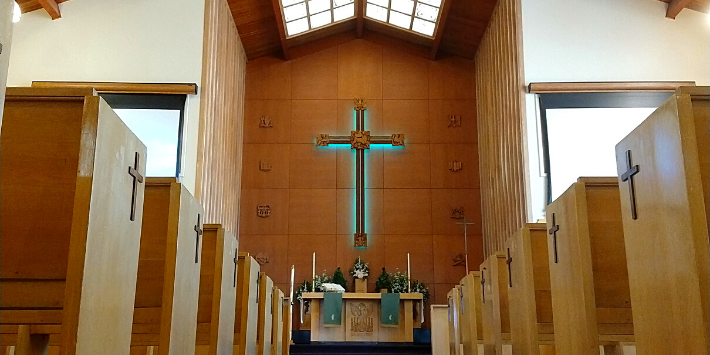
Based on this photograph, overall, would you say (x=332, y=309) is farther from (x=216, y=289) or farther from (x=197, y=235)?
(x=197, y=235)

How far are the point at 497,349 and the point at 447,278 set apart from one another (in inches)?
266

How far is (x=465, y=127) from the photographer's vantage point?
1157cm

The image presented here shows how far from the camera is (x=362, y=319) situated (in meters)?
9.95

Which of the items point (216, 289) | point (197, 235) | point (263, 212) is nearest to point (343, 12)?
point (263, 212)

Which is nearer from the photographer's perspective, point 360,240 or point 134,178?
point 134,178

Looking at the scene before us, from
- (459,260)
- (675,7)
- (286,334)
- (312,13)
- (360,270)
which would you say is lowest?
(286,334)

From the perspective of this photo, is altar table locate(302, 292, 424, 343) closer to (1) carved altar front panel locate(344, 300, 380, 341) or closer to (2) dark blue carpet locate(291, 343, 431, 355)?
(1) carved altar front panel locate(344, 300, 380, 341)

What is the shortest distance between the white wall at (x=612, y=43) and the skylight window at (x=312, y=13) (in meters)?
2.87

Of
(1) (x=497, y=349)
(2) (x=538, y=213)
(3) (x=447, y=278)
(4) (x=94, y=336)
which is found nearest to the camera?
(4) (x=94, y=336)

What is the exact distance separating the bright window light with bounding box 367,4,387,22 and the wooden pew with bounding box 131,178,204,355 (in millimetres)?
8597

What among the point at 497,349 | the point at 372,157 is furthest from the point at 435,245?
the point at 497,349

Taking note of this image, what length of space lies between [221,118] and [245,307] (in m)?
5.90

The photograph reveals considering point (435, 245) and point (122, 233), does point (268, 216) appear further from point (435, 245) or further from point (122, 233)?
point (122, 233)

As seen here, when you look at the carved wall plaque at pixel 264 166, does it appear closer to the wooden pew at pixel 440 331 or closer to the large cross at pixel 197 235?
the wooden pew at pixel 440 331
